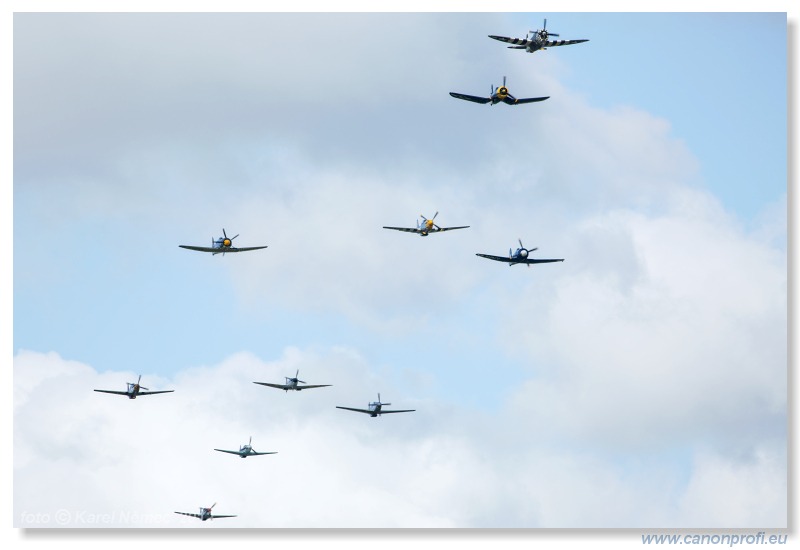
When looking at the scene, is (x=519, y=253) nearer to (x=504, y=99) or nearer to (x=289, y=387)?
(x=504, y=99)

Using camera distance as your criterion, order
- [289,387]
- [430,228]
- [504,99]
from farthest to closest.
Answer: [289,387]
[430,228]
[504,99]

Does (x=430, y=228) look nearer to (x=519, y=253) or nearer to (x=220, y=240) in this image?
(x=519, y=253)

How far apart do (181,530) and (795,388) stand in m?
49.5

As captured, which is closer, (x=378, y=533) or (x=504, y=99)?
(x=378, y=533)

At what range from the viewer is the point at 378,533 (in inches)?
5472

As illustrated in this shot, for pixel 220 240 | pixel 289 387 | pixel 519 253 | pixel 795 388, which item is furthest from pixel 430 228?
pixel 795 388

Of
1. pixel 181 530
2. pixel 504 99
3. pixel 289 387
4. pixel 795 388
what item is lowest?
pixel 181 530

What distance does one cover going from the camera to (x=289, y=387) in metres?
191

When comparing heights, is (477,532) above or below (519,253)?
below

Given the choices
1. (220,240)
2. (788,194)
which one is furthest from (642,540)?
(220,240)

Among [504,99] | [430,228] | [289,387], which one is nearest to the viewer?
[504,99]

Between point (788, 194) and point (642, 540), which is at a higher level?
point (788, 194)

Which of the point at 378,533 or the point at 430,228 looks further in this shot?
the point at 430,228

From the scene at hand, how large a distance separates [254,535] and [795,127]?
5442cm
